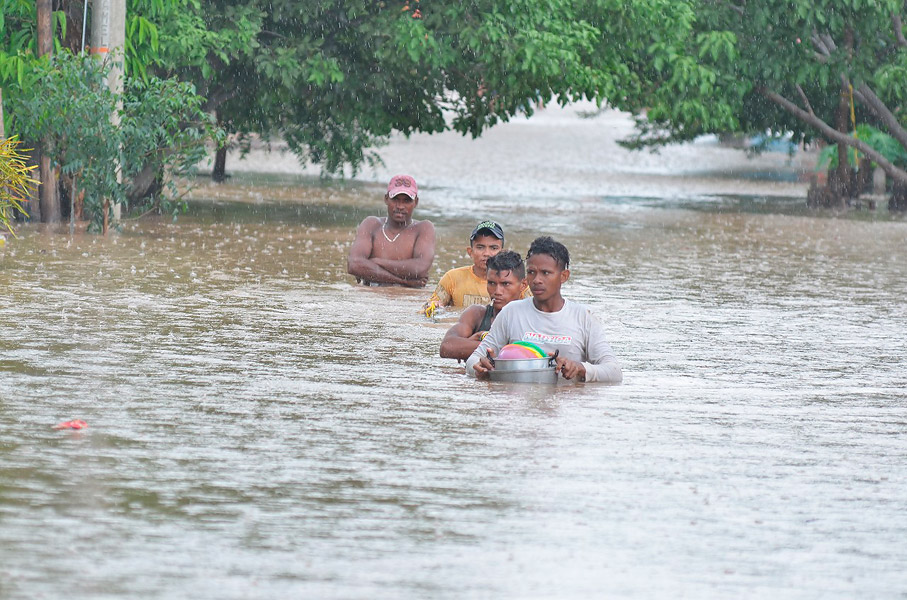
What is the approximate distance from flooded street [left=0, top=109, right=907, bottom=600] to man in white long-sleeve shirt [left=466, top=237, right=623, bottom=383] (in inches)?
5.7

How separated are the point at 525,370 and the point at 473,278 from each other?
8.24ft

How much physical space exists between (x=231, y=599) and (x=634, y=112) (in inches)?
886

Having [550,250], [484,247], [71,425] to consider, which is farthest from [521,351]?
[71,425]

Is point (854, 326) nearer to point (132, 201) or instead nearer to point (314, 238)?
point (314, 238)

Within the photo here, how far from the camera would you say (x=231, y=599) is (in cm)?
511

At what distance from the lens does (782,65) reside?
27812mm

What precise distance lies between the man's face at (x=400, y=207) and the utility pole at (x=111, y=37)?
19.1ft

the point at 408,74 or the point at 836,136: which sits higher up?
the point at 408,74

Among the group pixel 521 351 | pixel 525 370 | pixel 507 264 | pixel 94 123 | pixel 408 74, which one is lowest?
pixel 525 370

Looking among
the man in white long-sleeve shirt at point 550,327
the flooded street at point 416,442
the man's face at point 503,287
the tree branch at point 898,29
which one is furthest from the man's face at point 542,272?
the tree branch at point 898,29

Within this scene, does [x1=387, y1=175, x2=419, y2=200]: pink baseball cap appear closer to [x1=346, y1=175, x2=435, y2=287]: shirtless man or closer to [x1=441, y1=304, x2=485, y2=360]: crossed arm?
[x1=346, y1=175, x2=435, y2=287]: shirtless man

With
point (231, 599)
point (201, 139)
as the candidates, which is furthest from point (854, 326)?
point (201, 139)

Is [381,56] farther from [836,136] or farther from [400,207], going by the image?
[836,136]

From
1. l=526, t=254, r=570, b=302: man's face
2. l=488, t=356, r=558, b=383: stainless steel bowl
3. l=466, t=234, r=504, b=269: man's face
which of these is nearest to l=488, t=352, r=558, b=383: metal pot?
l=488, t=356, r=558, b=383: stainless steel bowl
